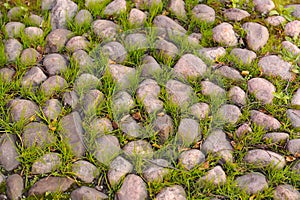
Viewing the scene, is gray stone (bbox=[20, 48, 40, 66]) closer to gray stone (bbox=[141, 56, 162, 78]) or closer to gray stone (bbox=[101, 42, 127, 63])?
gray stone (bbox=[101, 42, 127, 63])

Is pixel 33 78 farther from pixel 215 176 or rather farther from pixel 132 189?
pixel 215 176

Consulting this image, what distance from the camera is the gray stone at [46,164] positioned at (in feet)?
7.80

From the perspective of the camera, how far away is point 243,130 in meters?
2.55

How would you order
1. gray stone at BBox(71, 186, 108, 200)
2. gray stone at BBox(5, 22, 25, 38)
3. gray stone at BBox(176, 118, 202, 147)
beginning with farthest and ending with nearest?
gray stone at BBox(5, 22, 25, 38)
gray stone at BBox(176, 118, 202, 147)
gray stone at BBox(71, 186, 108, 200)

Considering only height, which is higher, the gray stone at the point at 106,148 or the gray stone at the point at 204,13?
the gray stone at the point at 204,13

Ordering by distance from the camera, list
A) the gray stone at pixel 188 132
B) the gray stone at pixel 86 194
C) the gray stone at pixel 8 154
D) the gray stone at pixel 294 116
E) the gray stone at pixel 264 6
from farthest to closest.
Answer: the gray stone at pixel 264 6 → the gray stone at pixel 294 116 → the gray stone at pixel 188 132 → the gray stone at pixel 8 154 → the gray stone at pixel 86 194

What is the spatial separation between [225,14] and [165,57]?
1.92 ft

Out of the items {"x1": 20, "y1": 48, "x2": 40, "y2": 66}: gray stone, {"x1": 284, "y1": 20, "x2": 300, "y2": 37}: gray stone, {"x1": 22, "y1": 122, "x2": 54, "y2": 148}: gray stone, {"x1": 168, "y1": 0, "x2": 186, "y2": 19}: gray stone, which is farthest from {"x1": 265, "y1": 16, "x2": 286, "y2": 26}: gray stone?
{"x1": 22, "y1": 122, "x2": 54, "y2": 148}: gray stone

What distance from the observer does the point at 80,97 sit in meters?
2.64

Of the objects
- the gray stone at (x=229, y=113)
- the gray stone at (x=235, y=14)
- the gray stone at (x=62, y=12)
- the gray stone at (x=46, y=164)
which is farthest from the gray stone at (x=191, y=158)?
the gray stone at (x=62, y=12)

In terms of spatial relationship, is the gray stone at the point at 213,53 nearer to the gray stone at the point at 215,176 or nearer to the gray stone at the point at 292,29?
the gray stone at the point at 292,29

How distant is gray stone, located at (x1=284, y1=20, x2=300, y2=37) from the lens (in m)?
3.08

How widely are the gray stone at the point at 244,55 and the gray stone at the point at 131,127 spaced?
77 cm

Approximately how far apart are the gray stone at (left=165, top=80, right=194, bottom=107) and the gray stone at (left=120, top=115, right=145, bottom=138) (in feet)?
0.78
